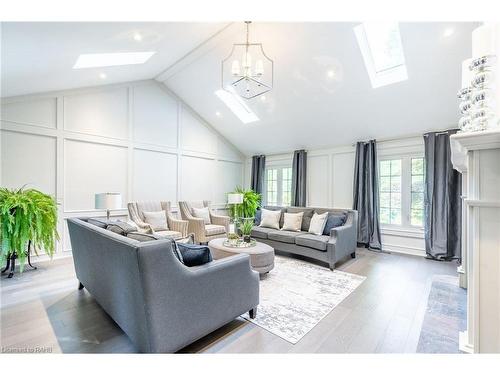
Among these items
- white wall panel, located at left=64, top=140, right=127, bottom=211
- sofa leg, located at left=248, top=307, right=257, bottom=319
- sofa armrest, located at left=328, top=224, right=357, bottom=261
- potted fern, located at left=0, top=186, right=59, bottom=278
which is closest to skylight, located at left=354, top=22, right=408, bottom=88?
sofa armrest, located at left=328, top=224, right=357, bottom=261

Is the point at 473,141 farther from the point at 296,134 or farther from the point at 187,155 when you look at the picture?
the point at 187,155


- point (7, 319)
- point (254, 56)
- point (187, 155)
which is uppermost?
point (254, 56)

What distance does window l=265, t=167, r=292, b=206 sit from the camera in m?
6.71

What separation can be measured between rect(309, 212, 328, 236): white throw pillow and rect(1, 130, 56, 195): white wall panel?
14.8 ft

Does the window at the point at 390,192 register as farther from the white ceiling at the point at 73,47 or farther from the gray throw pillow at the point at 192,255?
the gray throw pillow at the point at 192,255

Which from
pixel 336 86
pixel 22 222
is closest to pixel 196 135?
pixel 336 86

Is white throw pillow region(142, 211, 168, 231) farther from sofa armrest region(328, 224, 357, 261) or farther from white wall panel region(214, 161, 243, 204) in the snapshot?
sofa armrest region(328, 224, 357, 261)

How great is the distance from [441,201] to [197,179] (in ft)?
17.2

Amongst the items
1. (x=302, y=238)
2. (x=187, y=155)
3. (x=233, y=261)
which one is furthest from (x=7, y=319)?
(x=187, y=155)

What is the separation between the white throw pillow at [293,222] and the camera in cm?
456

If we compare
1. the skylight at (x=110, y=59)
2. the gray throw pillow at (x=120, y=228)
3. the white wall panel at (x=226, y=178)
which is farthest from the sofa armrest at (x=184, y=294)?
the white wall panel at (x=226, y=178)

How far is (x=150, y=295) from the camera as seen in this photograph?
1.47 meters

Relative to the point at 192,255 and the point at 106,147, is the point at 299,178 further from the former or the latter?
the point at 192,255

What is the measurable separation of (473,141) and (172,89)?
568 centimetres
